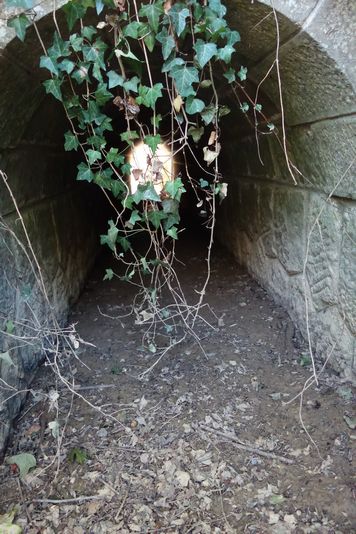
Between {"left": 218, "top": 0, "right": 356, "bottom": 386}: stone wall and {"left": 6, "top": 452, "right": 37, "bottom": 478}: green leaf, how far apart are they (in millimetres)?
1459

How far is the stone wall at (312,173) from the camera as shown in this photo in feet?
4.89

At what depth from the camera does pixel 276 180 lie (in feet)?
8.33

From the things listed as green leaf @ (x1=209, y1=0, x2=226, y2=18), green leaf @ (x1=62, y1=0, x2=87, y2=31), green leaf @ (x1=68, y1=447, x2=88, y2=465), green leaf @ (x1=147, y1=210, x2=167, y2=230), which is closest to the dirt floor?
green leaf @ (x1=68, y1=447, x2=88, y2=465)

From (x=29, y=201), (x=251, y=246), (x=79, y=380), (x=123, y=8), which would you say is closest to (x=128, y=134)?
(x=123, y=8)

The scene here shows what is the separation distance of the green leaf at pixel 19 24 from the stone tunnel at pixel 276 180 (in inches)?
2.0

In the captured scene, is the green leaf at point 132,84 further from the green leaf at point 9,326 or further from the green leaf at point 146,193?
the green leaf at point 9,326

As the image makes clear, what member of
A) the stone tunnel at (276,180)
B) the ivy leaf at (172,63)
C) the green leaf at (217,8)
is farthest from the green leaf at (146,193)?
the green leaf at (217,8)

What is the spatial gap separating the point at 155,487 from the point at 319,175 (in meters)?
1.53

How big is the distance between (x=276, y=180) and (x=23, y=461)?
2.02 m

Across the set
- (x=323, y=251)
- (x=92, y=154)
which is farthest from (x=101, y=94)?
(x=323, y=251)

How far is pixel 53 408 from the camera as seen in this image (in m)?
1.99

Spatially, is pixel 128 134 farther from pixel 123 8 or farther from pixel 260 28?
pixel 260 28

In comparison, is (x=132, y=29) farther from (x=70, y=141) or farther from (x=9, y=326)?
(x=9, y=326)

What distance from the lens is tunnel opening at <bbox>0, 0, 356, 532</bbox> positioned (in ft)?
5.32
